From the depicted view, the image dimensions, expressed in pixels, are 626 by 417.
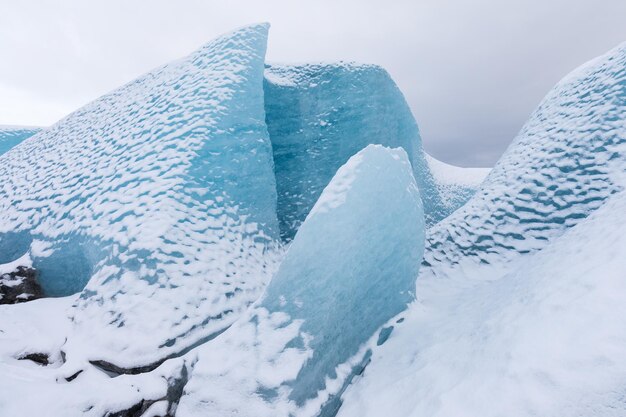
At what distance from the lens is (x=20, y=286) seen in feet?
14.4

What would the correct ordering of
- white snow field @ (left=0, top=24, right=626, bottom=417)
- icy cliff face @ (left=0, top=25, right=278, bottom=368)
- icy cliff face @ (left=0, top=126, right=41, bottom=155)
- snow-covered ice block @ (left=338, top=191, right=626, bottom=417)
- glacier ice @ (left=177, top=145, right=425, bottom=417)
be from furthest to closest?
icy cliff face @ (left=0, top=126, right=41, bottom=155) < icy cliff face @ (left=0, top=25, right=278, bottom=368) < glacier ice @ (left=177, top=145, right=425, bottom=417) < white snow field @ (left=0, top=24, right=626, bottom=417) < snow-covered ice block @ (left=338, top=191, right=626, bottom=417)

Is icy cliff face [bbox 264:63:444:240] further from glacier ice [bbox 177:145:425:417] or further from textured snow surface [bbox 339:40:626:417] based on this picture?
glacier ice [bbox 177:145:425:417]

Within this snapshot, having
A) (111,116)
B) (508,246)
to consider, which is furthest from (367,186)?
(111,116)

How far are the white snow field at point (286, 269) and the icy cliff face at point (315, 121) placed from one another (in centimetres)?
97

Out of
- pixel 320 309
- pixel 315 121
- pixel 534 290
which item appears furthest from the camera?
pixel 315 121

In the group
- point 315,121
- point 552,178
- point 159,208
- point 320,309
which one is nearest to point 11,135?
point 315,121

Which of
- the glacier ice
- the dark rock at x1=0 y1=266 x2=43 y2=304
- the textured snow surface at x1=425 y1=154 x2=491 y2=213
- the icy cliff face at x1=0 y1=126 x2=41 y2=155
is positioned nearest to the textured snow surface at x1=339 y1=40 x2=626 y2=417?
the glacier ice

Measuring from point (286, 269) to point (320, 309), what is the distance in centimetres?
47

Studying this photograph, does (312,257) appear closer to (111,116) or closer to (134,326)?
(134,326)

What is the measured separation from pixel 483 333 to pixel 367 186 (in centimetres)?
155

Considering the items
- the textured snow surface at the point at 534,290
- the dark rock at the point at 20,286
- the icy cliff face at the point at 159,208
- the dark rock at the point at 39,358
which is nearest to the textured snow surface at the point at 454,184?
the textured snow surface at the point at 534,290

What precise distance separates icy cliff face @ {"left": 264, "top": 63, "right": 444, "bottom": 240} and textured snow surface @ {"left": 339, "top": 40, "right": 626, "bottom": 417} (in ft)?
10.3

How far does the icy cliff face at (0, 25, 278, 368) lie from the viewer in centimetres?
350

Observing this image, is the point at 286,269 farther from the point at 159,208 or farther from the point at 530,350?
the point at 159,208
